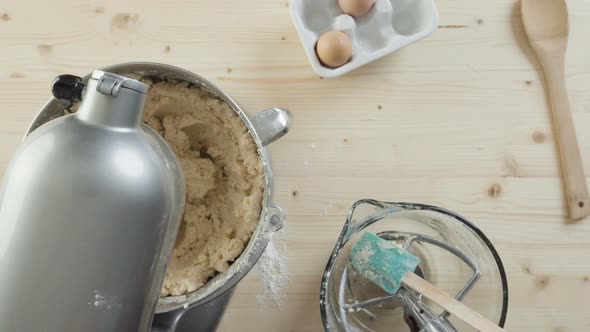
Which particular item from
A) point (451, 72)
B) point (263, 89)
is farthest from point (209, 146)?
point (451, 72)

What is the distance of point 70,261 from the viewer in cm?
40

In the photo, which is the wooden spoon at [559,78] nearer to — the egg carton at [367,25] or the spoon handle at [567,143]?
the spoon handle at [567,143]

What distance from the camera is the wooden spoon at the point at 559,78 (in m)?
0.67

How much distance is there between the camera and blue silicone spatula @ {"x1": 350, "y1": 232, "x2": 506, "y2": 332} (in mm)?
540

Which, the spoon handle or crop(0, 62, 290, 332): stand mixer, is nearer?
crop(0, 62, 290, 332): stand mixer

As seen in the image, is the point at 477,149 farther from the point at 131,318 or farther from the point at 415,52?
the point at 131,318

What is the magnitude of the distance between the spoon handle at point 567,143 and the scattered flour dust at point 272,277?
14.8 inches

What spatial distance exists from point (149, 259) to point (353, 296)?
10.9 inches

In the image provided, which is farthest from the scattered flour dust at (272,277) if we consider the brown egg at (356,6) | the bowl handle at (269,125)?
the brown egg at (356,6)

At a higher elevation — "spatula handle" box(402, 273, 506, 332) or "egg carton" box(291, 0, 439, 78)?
"egg carton" box(291, 0, 439, 78)

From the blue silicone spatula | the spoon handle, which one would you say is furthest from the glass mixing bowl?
the spoon handle

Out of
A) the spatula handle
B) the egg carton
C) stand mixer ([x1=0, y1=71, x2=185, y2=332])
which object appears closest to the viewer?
stand mixer ([x1=0, y1=71, x2=185, y2=332])

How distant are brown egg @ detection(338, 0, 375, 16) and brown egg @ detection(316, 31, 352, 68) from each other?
32 millimetres

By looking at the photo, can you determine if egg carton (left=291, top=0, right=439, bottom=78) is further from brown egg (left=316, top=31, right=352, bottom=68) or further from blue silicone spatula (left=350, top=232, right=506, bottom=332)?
blue silicone spatula (left=350, top=232, right=506, bottom=332)
